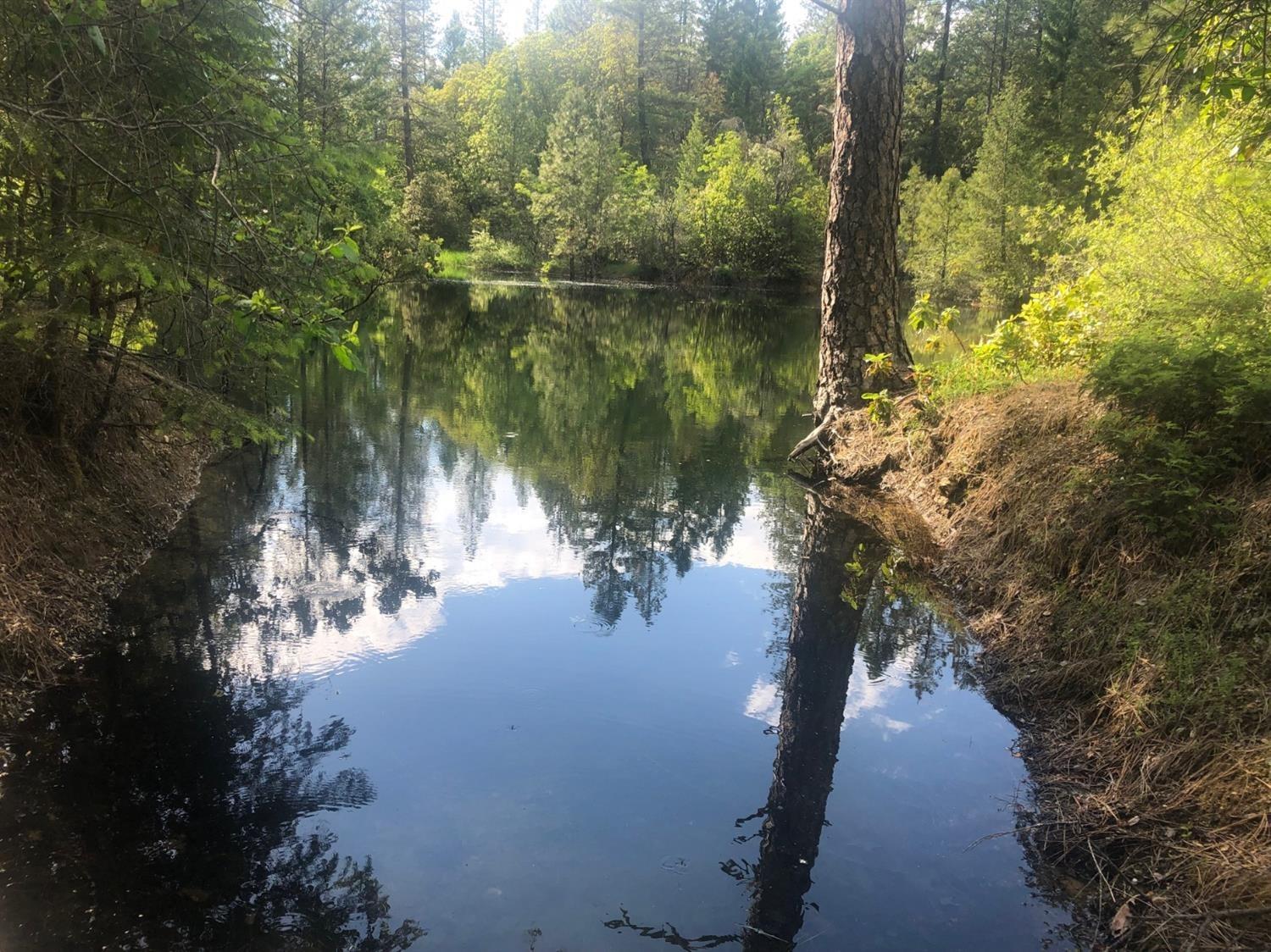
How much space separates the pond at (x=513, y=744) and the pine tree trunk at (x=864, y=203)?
217cm

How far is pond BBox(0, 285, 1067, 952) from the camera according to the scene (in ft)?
9.50

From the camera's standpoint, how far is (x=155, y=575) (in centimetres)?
552

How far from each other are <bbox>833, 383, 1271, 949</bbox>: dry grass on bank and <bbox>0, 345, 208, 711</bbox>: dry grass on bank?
196 inches

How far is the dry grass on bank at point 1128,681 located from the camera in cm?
291

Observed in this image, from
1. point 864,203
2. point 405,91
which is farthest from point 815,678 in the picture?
point 405,91

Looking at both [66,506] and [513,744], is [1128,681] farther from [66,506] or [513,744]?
[66,506]

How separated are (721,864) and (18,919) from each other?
243 centimetres

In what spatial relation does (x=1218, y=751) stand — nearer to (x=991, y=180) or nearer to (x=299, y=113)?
(x=299, y=113)

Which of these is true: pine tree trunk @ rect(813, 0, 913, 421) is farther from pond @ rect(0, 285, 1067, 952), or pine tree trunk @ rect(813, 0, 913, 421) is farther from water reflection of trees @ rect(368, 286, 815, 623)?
pond @ rect(0, 285, 1067, 952)

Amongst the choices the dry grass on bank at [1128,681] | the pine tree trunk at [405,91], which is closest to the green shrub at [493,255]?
the pine tree trunk at [405,91]

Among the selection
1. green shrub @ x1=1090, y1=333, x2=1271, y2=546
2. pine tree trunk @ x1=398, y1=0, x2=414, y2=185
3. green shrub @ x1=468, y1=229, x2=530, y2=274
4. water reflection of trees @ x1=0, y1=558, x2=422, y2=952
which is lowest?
water reflection of trees @ x1=0, y1=558, x2=422, y2=952

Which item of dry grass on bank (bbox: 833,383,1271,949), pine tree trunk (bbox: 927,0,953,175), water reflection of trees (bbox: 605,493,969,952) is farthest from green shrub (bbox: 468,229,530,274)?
dry grass on bank (bbox: 833,383,1271,949)

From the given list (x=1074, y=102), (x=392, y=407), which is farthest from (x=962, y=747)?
(x=1074, y=102)

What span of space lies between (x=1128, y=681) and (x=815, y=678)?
1608 mm
